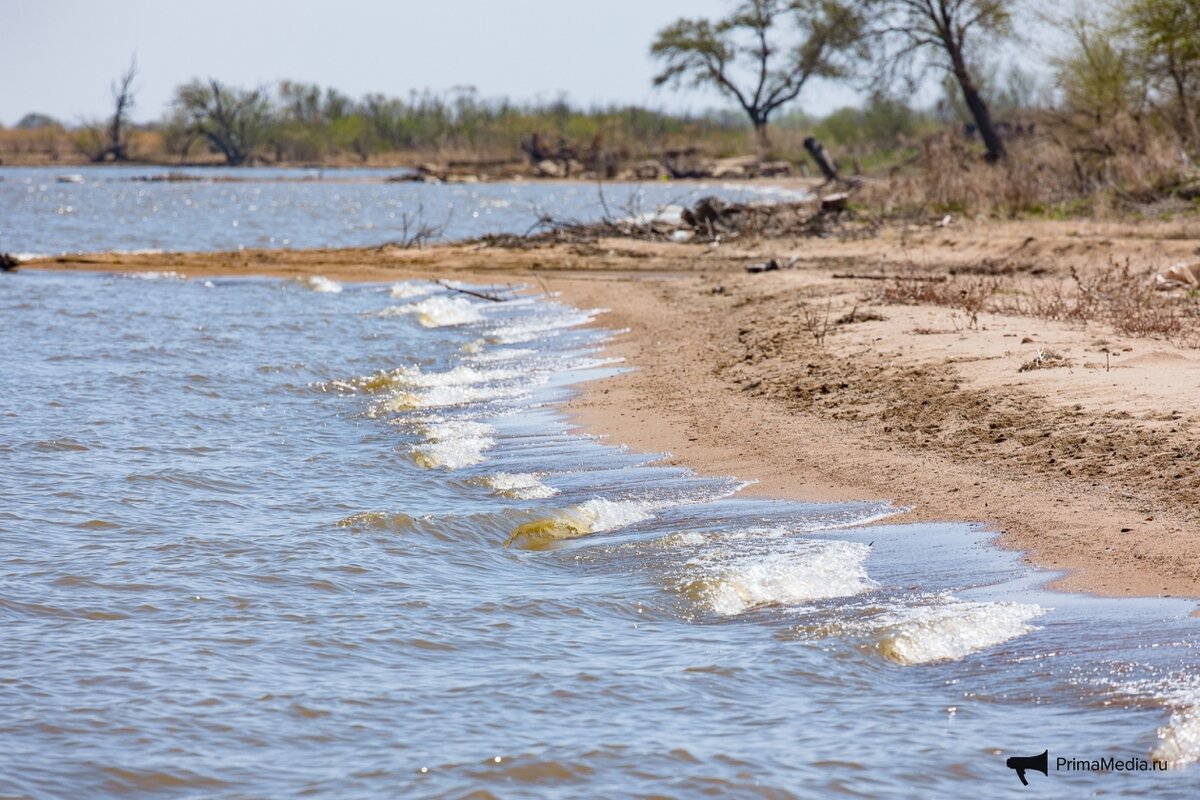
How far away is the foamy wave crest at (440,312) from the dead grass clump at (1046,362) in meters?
7.90

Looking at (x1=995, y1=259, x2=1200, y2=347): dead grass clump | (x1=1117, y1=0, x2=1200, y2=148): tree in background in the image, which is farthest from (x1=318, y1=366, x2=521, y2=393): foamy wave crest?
(x1=1117, y1=0, x2=1200, y2=148): tree in background

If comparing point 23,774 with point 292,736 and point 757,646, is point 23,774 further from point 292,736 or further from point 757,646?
point 757,646

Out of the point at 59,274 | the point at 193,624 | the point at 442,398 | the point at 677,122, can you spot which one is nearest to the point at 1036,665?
the point at 193,624

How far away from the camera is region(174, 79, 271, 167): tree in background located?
89.1 m

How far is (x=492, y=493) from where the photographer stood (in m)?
6.67

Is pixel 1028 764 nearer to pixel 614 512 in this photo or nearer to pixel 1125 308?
pixel 614 512

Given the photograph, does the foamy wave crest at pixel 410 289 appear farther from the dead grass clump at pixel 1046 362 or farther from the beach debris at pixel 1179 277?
the dead grass clump at pixel 1046 362

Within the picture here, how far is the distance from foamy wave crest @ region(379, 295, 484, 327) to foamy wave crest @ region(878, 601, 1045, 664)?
10.2m

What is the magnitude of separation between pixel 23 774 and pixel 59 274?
17.6 metres

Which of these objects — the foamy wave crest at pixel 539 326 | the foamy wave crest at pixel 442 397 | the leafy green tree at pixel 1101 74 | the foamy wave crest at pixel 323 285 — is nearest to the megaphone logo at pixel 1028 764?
the foamy wave crest at pixel 442 397

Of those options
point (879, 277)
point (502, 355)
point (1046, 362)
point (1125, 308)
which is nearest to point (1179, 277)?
point (1125, 308)

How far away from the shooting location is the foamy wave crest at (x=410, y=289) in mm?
17016

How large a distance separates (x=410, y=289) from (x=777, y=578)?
13.2 meters

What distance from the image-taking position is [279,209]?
129 feet
